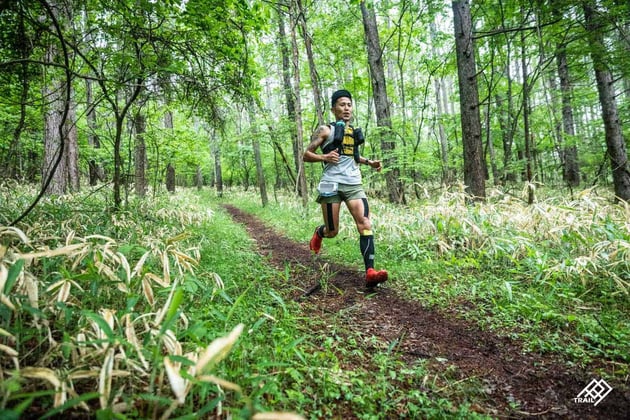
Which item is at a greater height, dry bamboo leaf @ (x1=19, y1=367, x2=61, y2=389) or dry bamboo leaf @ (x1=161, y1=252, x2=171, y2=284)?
dry bamboo leaf @ (x1=161, y1=252, x2=171, y2=284)

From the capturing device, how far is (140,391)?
141cm

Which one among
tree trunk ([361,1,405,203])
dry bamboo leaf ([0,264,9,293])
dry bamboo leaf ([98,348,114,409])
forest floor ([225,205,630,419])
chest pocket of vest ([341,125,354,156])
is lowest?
forest floor ([225,205,630,419])

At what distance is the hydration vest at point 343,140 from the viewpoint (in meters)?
3.82

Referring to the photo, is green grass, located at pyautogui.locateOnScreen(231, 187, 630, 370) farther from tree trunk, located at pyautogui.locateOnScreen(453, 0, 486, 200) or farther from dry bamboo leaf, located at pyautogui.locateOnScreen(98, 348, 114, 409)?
dry bamboo leaf, located at pyautogui.locateOnScreen(98, 348, 114, 409)

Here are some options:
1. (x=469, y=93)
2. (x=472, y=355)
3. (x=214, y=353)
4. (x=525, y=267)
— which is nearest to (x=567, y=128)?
(x=469, y=93)

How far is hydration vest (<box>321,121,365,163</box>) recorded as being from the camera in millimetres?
3820

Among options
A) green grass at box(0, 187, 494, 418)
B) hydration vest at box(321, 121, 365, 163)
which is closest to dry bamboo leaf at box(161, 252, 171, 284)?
green grass at box(0, 187, 494, 418)

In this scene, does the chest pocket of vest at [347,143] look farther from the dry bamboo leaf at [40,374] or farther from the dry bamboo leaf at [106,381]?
the dry bamboo leaf at [40,374]

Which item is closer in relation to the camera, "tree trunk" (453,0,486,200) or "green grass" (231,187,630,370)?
"green grass" (231,187,630,370)

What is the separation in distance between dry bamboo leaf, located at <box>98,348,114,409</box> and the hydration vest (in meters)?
3.15

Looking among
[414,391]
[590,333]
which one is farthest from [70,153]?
[590,333]

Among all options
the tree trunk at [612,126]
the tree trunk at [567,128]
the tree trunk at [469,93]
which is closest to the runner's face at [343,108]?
the tree trunk at [469,93]

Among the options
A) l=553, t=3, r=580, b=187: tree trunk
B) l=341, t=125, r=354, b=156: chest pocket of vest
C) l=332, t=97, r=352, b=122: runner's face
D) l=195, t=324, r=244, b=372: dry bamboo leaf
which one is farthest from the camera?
l=553, t=3, r=580, b=187: tree trunk

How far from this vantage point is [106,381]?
1264 mm
